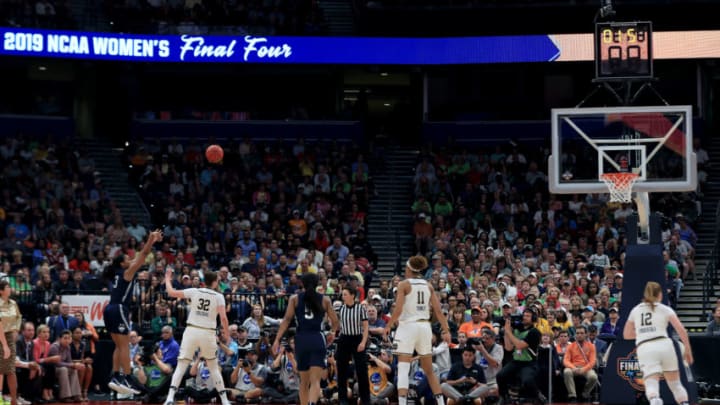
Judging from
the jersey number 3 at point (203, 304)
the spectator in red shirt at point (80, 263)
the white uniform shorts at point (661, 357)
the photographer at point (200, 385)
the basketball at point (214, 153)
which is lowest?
the photographer at point (200, 385)

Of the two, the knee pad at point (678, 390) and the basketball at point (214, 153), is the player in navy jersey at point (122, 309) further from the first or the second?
the basketball at point (214, 153)

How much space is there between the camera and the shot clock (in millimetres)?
20328

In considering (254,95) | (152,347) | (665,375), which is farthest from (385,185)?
(665,375)

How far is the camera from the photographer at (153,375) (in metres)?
22.6

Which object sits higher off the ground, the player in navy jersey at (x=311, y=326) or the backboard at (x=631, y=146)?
the backboard at (x=631, y=146)

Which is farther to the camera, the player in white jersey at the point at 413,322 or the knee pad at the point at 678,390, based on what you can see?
the player in white jersey at the point at 413,322

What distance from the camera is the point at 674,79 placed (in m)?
38.0

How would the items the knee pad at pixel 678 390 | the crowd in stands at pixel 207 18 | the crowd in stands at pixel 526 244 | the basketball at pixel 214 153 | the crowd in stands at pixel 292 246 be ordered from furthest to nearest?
the crowd in stands at pixel 207 18
the basketball at pixel 214 153
the crowd in stands at pixel 526 244
the crowd in stands at pixel 292 246
the knee pad at pixel 678 390

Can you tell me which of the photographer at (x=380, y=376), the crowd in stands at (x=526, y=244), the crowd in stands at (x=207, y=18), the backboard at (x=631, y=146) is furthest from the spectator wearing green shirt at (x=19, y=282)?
the backboard at (x=631, y=146)

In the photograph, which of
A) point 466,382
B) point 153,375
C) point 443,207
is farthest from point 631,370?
point 443,207

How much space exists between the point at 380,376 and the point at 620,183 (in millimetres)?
5313

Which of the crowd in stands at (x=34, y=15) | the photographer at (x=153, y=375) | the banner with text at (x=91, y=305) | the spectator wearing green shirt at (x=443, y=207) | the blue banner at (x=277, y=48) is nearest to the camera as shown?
the photographer at (x=153, y=375)

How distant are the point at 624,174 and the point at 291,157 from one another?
1656 cm

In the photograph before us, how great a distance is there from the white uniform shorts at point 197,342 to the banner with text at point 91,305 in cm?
762
